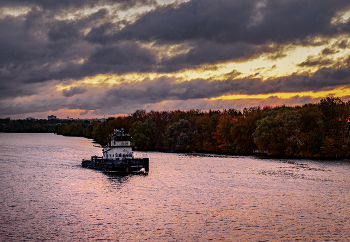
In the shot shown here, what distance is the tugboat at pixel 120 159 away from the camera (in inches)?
3698

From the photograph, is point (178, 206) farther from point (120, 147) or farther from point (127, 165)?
point (120, 147)

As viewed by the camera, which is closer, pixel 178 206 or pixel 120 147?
pixel 178 206

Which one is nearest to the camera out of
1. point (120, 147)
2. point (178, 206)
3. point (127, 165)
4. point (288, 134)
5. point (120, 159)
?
point (178, 206)

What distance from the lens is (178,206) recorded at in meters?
55.2

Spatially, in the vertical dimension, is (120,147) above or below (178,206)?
above

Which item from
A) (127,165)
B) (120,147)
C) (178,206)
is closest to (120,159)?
(120,147)

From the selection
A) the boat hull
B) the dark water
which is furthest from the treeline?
the boat hull

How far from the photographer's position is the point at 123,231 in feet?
142

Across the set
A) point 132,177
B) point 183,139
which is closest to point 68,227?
point 132,177

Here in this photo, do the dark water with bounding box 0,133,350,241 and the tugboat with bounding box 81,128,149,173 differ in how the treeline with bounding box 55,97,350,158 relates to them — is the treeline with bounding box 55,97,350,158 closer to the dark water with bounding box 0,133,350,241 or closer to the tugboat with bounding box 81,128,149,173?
the dark water with bounding box 0,133,350,241

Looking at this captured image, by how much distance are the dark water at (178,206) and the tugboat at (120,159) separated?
5568 mm

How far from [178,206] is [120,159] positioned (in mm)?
46334

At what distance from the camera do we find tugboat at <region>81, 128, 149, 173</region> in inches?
3698

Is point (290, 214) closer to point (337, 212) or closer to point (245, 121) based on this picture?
point (337, 212)
